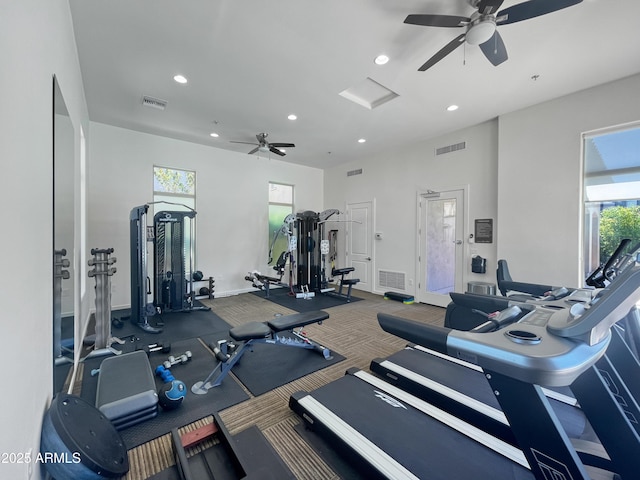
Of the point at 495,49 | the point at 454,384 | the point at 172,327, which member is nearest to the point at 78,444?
the point at 454,384

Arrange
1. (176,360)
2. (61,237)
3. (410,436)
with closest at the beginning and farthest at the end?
(410,436) → (61,237) → (176,360)

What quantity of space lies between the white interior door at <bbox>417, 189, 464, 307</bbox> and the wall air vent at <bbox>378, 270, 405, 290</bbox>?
462 mm

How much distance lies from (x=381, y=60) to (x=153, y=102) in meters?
3.25

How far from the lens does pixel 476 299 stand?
186cm

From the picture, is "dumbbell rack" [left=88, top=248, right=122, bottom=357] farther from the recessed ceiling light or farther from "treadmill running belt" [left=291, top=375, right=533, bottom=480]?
the recessed ceiling light

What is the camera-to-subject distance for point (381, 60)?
2.88 m

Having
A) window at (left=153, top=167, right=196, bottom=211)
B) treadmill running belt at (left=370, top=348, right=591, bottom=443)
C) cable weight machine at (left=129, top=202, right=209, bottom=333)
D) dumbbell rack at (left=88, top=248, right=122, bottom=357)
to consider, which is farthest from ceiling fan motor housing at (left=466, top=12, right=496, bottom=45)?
window at (left=153, top=167, right=196, bottom=211)

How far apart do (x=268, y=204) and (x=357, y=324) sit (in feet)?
12.9

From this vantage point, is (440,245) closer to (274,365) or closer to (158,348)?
(274,365)

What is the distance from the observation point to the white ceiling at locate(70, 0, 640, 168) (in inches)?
88.9

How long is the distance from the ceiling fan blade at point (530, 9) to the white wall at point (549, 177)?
2.36 m

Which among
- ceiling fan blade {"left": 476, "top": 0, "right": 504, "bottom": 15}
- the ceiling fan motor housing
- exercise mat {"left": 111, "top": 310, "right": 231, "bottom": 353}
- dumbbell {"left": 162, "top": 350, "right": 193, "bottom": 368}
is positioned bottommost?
exercise mat {"left": 111, "top": 310, "right": 231, "bottom": 353}

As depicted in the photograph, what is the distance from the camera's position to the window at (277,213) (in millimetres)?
6690

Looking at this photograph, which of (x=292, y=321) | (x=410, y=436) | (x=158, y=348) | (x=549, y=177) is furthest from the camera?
(x=549, y=177)
